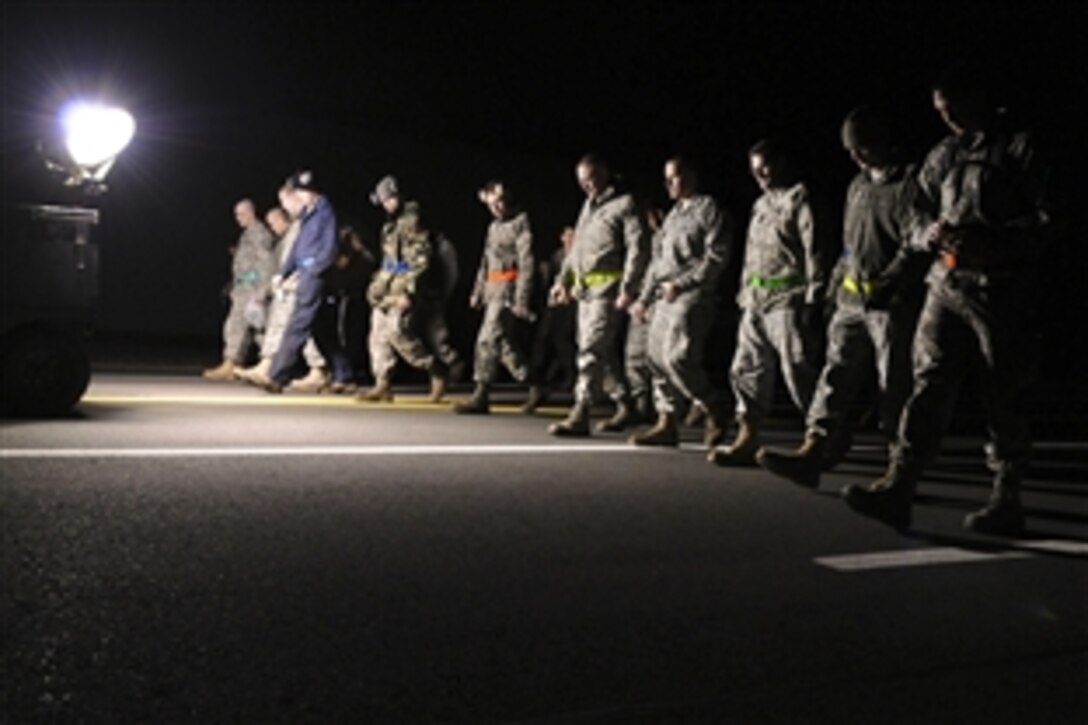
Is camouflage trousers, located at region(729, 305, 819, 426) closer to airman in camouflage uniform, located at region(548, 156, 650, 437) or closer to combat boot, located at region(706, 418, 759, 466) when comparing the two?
combat boot, located at region(706, 418, 759, 466)

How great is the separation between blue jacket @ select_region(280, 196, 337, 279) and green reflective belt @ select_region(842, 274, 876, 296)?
5550 millimetres

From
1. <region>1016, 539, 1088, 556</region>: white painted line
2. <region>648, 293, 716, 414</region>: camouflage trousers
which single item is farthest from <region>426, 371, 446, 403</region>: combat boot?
<region>1016, 539, 1088, 556</region>: white painted line

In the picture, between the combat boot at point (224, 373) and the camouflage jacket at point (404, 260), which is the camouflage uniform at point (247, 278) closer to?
the combat boot at point (224, 373)

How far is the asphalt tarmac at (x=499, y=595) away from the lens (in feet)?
8.89

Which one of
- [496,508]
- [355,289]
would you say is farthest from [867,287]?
[355,289]

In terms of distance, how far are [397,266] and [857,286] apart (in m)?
4.99

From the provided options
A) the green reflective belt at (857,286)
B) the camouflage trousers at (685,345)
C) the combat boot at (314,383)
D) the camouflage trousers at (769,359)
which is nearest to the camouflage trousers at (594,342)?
the camouflage trousers at (685,345)

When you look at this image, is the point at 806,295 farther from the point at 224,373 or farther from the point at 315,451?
the point at 224,373

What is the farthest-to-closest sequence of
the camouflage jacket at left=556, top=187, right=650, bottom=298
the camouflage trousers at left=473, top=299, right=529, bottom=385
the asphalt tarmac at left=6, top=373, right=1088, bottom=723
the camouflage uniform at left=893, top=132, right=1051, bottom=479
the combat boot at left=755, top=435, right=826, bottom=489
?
the camouflage trousers at left=473, top=299, right=529, bottom=385 → the camouflage jacket at left=556, top=187, right=650, bottom=298 → the combat boot at left=755, top=435, right=826, bottom=489 → the camouflage uniform at left=893, top=132, right=1051, bottom=479 → the asphalt tarmac at left=6, top=373, right=1088, bottom=723

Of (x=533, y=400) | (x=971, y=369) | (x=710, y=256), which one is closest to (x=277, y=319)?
(x=533, y=400)

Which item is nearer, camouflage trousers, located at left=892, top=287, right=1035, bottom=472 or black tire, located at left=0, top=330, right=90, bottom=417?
camouflage trousers, located at left=892, top=287, right=1035, bottom=472

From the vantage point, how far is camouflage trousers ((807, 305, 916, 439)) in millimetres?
6793

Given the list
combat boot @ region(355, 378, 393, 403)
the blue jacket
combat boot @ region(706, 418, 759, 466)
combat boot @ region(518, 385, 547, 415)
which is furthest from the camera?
the blue jacket

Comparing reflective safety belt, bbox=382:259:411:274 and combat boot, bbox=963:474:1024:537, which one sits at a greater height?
reflective safety belt, bbox=382:259:411:274
